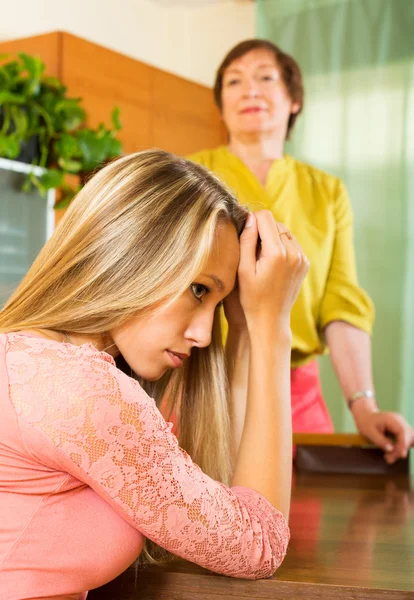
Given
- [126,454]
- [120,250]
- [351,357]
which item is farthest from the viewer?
[351,357]

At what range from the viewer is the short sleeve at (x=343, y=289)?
6.25ft

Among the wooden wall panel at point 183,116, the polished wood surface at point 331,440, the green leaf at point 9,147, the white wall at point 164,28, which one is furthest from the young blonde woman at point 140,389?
the white wall at point 164,28

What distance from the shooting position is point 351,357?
1915 mm

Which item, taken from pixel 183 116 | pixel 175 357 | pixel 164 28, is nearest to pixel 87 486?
pixel 175 357

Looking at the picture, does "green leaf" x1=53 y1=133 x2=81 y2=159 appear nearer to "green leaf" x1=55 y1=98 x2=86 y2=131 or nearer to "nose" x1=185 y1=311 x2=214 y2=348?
"green leaf" x1=55 y1=98 x2=86 y2=131

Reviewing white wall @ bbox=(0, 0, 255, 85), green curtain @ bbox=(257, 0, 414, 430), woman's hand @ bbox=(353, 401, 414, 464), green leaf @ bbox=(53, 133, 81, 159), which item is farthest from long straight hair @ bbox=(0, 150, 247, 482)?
white wall @ bbox=(0, 0, 255, 85)

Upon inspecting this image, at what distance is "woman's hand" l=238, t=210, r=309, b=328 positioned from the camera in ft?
3.76

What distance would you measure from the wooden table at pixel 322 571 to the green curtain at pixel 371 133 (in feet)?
8.19

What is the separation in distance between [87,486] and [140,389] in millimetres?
117

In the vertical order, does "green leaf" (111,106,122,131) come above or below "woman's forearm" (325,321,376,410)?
above

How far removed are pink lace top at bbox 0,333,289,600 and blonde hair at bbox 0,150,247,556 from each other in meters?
0.09

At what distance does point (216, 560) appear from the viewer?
0.88 m

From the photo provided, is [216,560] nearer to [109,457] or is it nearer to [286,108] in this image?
[109,457]

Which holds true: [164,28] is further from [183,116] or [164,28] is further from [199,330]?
[199,330]
